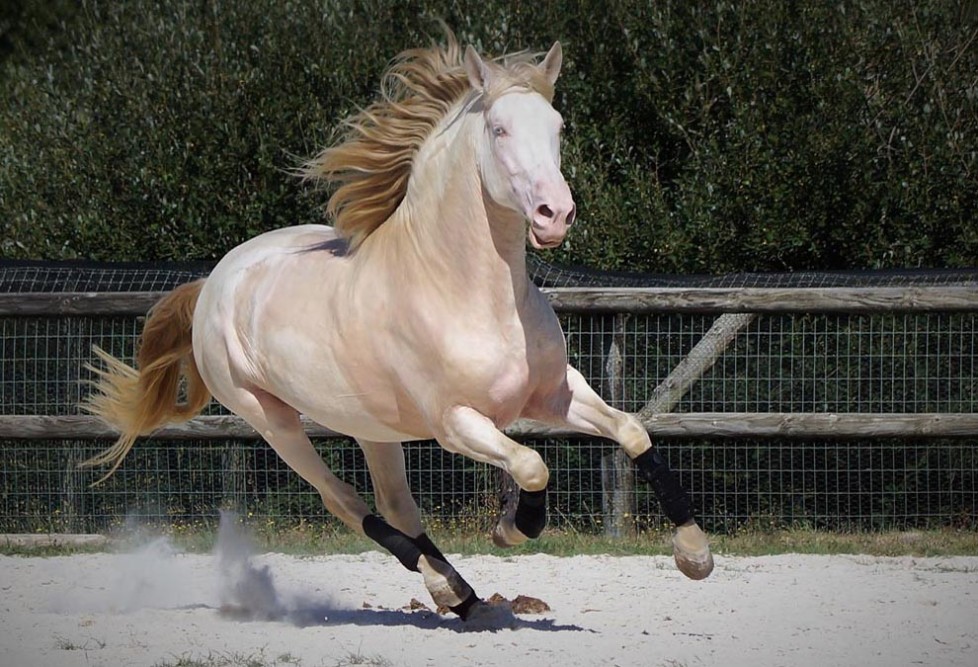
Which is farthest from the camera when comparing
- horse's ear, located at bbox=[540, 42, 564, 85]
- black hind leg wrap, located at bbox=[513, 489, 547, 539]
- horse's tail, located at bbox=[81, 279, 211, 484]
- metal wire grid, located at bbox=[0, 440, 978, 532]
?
metal wire grid, located at bbox=[0, 440, 978, 532]

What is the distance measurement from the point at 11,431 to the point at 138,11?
386 centimetres

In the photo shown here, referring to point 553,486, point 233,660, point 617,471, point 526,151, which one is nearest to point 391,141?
point 526,151

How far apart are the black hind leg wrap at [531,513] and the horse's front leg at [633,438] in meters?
0.28

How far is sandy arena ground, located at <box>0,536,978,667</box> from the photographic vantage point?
4770 mm

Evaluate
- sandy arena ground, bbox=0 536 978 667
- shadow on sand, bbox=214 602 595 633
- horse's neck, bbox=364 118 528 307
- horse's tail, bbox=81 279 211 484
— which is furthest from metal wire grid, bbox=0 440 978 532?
horse's neck, bbox=364 118 528 307

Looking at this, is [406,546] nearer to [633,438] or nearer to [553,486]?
[633,438]

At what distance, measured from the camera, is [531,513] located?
478 cm

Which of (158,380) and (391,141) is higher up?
(391,141)

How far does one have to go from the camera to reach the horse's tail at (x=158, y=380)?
20.4ft

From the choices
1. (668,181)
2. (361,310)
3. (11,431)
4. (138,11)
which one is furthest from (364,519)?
(138,11)

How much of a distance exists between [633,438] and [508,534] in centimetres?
59

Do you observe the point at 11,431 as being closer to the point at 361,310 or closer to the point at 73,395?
the point at 73,395

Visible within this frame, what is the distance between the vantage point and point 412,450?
8.20 m

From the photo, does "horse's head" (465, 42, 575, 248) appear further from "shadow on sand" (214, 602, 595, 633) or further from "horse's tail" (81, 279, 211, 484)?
"horse's tail" (81, 279, 211, 484)
